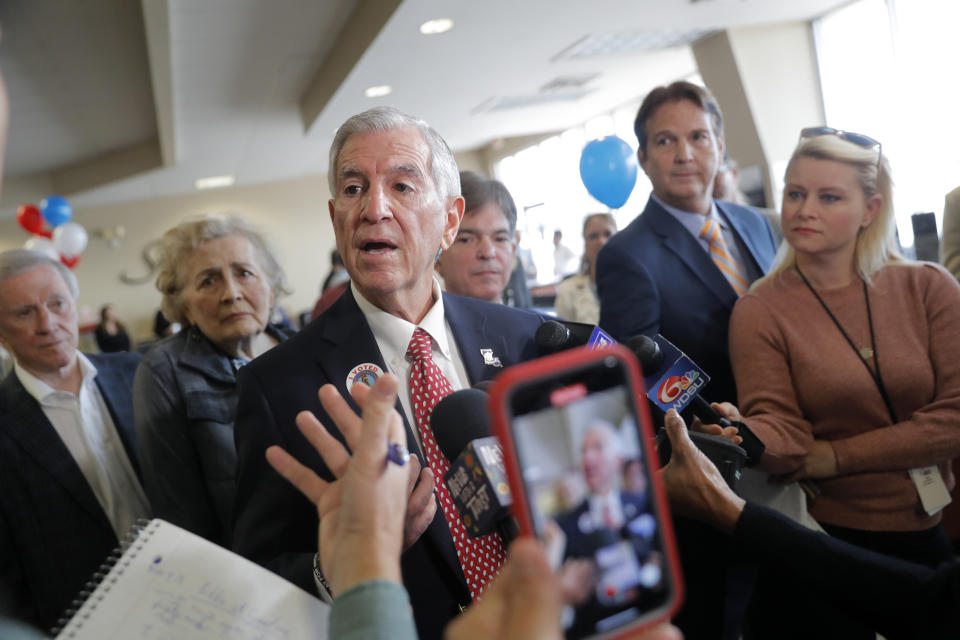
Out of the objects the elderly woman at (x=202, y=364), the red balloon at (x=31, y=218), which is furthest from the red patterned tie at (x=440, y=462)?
the red balloon at (x=31, y=218)

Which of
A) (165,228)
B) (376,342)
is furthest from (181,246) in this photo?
(165,228)

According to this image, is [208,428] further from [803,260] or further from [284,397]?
[803,260]

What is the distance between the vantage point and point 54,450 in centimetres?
201

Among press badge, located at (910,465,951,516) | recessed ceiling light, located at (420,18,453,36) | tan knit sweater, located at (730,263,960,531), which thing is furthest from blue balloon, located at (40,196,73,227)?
press badge, located at (910,465,951,516)

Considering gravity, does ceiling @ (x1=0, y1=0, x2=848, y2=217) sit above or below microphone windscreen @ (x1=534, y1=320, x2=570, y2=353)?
above

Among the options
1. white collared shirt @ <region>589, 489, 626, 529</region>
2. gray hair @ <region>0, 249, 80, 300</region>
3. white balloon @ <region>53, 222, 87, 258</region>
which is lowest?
white collared shirt @ <region>589, 489, 626, 529</region>

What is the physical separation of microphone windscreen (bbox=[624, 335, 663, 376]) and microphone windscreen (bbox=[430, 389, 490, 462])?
0.36 meters

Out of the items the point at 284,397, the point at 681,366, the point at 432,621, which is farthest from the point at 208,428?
the point at 681,366

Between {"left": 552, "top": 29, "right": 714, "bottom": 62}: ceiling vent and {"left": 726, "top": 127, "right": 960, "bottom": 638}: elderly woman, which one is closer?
{"left": 726, "top": 127, "right": 960, "bottom": 638}: elderly woman

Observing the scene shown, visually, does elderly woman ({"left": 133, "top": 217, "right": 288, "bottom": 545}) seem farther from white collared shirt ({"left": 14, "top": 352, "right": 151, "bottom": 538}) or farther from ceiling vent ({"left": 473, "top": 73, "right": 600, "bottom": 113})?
ceiling vent ({"left": 473, "top": 73, "right": 600, "bottom": 113})

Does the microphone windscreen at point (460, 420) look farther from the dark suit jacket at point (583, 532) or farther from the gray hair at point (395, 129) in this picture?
the gray hair at point (395, 129)

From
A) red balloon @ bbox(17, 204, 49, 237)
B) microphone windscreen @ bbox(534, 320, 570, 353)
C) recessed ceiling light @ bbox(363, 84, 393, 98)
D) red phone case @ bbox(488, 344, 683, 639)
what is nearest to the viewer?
red phone case @ bbox(488, 344, 683, 639)

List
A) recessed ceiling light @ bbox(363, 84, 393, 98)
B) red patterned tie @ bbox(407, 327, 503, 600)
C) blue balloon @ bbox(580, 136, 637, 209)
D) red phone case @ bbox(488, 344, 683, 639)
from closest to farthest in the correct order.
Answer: red phone case @ bbox(488, 344, 683, 639) → red patterned tie @ bbox(407, 327, 503, 600) → blue balloon @ bbox(580, 136, 637, 209) → recessed ceiling light @ bbox(363, 84, 393, 98)

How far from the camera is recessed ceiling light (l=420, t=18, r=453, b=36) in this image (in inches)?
231
